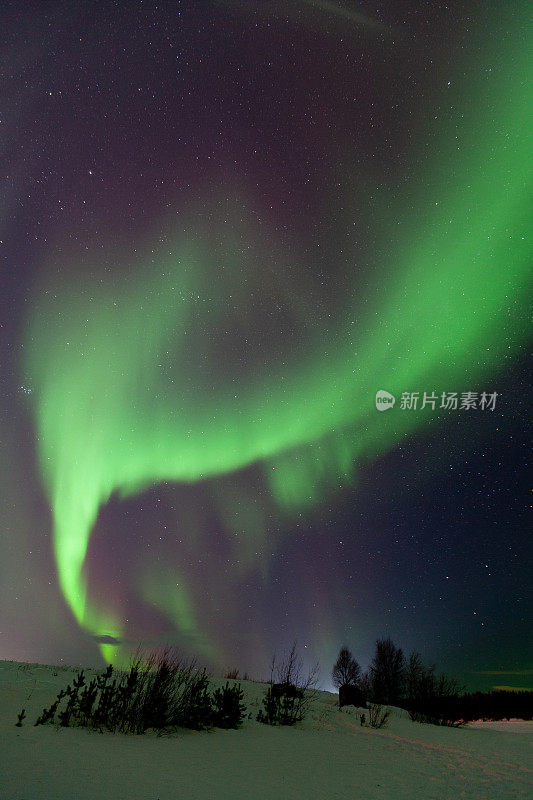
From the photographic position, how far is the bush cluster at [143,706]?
25.7 feet

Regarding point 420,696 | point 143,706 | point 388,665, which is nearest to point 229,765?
point 143,706

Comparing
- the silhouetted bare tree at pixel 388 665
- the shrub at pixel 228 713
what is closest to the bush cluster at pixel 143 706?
the shrub at pixel 228 713

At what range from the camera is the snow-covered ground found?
16.9 feet

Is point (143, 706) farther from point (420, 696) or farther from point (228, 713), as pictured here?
point (420, 696)

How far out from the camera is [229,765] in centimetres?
677

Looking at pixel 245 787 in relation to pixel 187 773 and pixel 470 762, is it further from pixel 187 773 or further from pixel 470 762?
pixel 470 762

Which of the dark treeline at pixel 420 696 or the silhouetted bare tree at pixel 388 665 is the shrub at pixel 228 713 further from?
the silhouetted bare tree at pixel 388 665

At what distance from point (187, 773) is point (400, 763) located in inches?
161

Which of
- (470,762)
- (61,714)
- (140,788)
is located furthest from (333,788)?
(470,762)

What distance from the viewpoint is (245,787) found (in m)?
5.74

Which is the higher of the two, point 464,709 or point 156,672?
point 156,672

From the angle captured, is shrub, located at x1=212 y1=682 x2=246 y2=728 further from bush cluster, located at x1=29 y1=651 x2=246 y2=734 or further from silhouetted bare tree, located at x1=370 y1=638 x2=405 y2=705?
silhouetted bare tree, located at x1=370 y1=638 x2=405 y2=705

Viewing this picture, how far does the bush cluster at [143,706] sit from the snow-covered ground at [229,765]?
0.27 meters

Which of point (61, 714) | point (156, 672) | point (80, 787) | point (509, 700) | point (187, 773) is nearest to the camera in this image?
point (80, 787)
